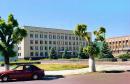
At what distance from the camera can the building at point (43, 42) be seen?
131875 millimetres

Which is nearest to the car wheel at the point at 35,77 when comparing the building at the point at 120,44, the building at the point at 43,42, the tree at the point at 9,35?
the tree at the point at 9,35

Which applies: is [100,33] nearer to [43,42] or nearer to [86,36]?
[86,36]

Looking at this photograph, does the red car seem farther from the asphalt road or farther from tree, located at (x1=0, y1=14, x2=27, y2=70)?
tree, located at (x1=0, y1=14, x2=27, y2=70)

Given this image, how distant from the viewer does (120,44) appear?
134 meters

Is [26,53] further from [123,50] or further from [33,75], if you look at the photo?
[33,75]

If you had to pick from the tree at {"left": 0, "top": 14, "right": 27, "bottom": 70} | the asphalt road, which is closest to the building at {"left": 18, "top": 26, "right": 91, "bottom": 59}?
the tree at {"left": 0, "top": 14, "right": 27, "bottom": 70}

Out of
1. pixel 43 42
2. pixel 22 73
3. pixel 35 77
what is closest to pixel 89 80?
pixel 35 77

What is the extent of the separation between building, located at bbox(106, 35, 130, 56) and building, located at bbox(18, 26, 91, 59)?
66.3 feet

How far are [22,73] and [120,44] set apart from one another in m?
110

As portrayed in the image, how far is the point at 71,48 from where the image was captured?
151m

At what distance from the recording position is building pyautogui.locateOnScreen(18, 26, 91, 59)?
132 m

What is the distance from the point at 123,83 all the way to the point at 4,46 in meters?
16.1

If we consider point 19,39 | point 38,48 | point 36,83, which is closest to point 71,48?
point 38,48

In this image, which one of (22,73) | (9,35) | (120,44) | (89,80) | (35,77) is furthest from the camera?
(120,44)
